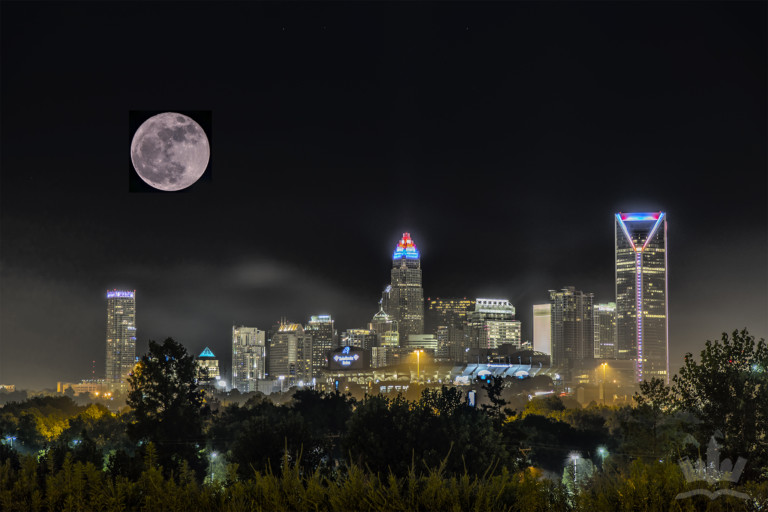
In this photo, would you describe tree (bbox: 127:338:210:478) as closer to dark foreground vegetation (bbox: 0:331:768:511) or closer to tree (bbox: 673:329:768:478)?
dark foreground vegetation (bbox: 0:331:768:511)

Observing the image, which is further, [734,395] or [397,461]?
[397,461]

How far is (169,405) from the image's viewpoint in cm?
4838

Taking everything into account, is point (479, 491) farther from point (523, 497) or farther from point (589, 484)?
point (589, 484)

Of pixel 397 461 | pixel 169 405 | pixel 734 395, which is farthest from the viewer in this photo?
pixel 169 405

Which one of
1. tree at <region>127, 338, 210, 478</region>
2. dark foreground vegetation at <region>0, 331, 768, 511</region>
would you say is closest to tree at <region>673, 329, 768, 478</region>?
dark foreground vegetation at <region>0, 331, 768, 511</region>

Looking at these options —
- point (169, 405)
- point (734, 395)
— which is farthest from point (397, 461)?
point (169, 405)

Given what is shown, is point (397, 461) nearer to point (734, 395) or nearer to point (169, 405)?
point (734, 395)

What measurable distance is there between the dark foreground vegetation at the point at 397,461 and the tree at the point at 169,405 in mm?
92

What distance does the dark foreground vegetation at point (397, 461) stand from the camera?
9.83 meters

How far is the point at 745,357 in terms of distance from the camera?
24188mm

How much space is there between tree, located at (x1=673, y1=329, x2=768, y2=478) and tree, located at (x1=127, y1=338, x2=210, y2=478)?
27058 mm

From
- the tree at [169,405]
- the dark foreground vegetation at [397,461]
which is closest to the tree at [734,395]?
the dark foreground vegetation at [397,461]

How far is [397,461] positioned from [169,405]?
68.5 feet

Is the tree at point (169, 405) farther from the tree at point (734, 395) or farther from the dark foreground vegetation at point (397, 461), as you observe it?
the tree at point (734, 395)
